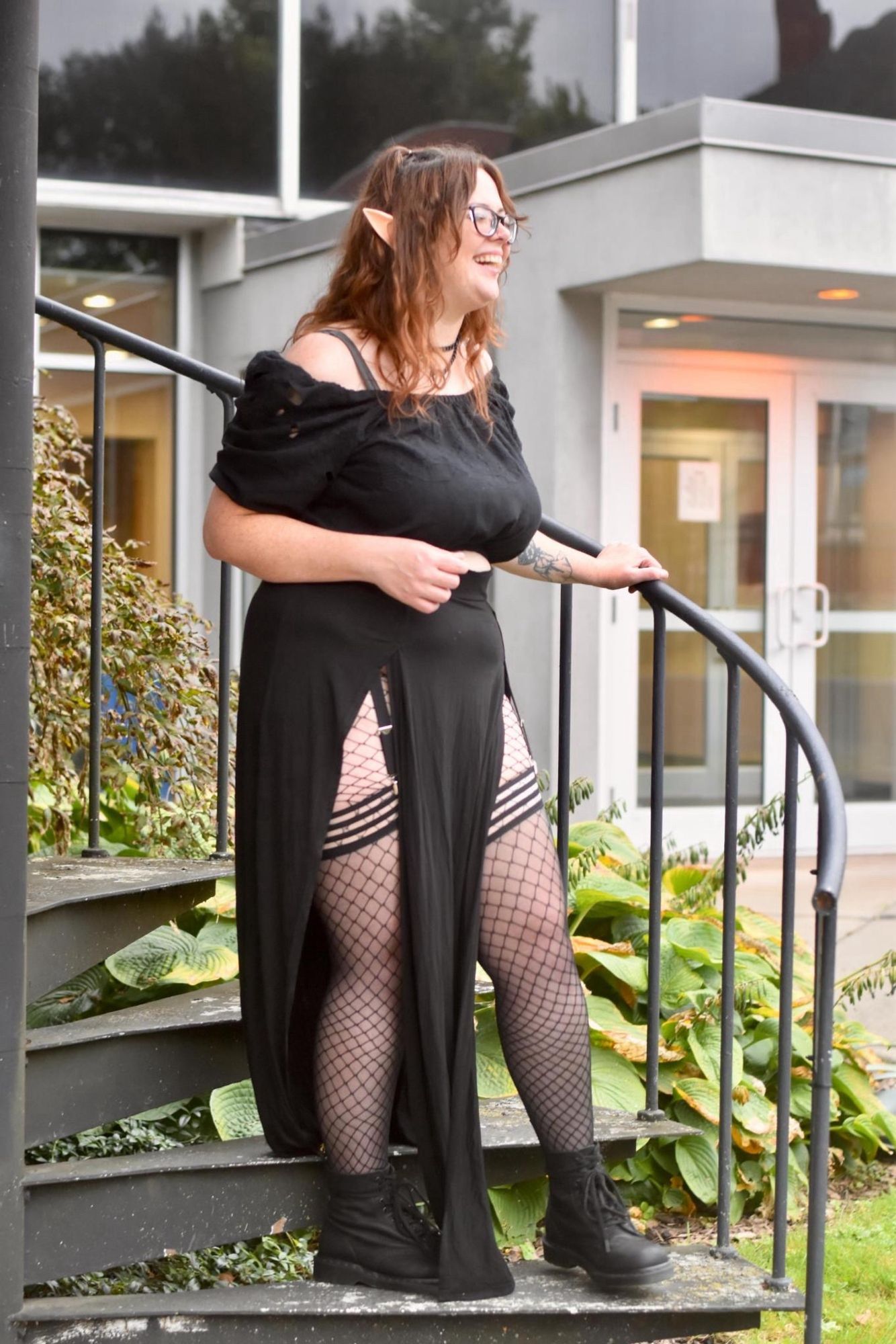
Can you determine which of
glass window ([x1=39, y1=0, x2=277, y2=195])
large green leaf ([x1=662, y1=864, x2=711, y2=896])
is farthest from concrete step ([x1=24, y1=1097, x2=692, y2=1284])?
glass window ([x1=39, y1=0, x2=277, y2=195])

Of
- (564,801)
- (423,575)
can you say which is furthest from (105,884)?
(423,575)

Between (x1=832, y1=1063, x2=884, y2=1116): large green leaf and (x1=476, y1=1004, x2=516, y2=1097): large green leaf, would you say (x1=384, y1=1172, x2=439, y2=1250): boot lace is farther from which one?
(x1=832, y1=1063, x2=884, y2=1116): large green leaf

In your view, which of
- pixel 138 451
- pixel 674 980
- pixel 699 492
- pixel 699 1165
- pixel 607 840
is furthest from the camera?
pixel 138 451

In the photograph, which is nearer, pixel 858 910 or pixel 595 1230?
pixel 595 1230

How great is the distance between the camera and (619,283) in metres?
6.91

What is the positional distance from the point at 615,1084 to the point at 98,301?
636 cm

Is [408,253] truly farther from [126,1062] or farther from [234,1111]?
[234,1111]

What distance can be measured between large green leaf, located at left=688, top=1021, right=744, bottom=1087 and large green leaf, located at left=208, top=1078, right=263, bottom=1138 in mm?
1087

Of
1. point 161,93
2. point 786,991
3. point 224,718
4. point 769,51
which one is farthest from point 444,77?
point 786,991

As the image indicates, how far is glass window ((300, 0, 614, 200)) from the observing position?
8.72 metres

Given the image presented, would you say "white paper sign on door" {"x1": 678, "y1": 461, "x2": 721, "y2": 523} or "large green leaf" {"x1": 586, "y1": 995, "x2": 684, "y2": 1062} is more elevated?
"white paper sign on door" {"x1": 678, "y1": 461, "x2": 721, "y2": 523}

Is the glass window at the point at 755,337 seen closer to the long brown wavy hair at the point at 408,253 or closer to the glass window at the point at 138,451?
the glass window at the point at 138,451

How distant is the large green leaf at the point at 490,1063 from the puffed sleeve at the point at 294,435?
1327 millimetres

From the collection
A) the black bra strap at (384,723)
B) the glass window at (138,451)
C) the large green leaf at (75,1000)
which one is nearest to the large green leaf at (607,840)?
the large green leaf at (75,1000)
